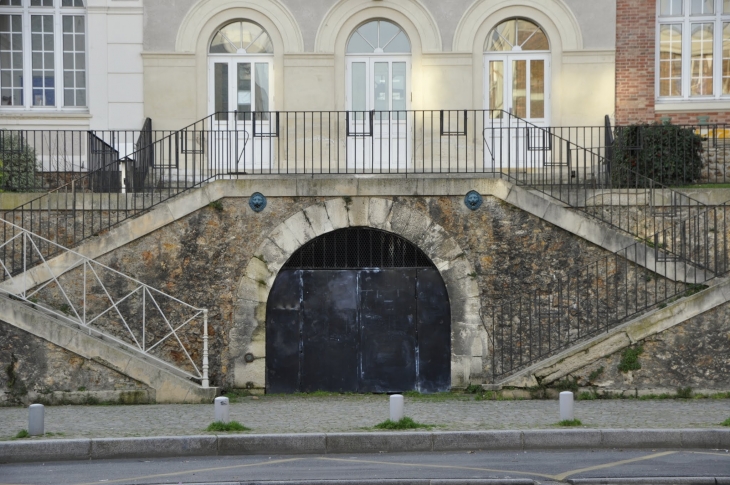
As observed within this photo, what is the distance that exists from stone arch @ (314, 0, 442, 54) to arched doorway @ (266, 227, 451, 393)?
17.3 feet

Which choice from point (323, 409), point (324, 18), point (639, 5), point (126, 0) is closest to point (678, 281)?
point (323, 409)

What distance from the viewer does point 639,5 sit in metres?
21.8

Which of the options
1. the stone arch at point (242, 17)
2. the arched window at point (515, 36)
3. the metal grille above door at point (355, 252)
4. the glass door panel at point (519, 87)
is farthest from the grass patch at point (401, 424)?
the arched window at point (515, 36)

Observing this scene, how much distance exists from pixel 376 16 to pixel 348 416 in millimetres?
9710

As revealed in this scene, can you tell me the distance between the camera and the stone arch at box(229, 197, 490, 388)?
1741 cm

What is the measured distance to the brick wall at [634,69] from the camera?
854 inches

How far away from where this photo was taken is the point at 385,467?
1157cm

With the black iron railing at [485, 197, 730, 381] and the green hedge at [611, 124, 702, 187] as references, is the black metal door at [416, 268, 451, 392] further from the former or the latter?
the green hedge at [611, 124, 702, 187]

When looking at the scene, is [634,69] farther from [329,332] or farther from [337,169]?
[329,332]

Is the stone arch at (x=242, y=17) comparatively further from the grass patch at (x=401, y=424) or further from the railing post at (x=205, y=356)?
the grass patch at (x=401, y=424)

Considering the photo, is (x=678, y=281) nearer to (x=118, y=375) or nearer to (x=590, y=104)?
(x=590, y=104)

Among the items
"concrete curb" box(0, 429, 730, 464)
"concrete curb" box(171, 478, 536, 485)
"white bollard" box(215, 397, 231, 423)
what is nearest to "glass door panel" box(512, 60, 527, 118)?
"concrete curb" box(0, 429, 730, 464)

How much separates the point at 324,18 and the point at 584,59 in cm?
489

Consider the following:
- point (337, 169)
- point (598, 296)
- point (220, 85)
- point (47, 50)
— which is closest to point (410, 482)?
point (598, 296)
